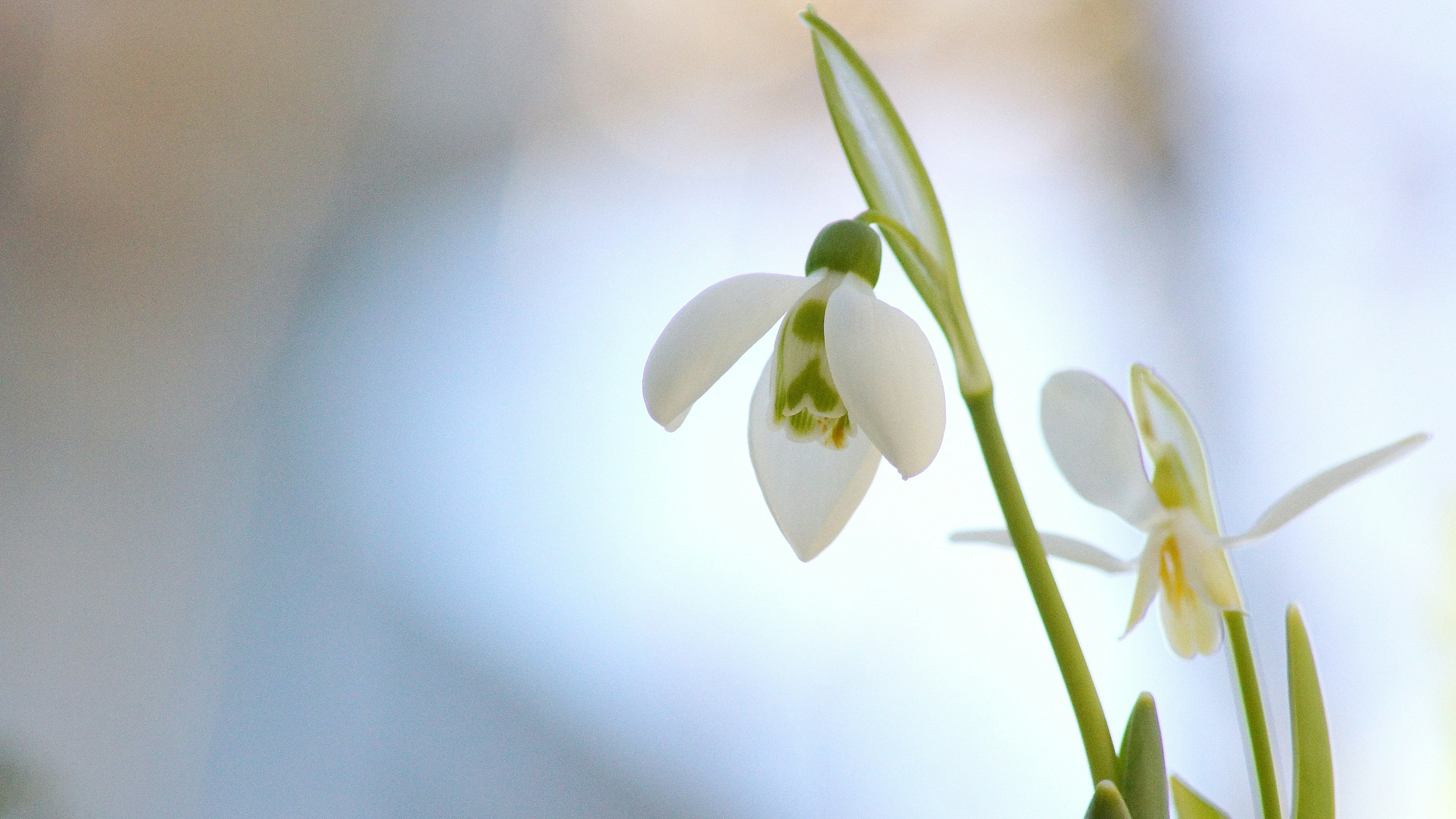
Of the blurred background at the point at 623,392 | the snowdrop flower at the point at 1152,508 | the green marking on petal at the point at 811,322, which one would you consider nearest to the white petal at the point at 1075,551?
the snowdrop flower at the point at 1152,508

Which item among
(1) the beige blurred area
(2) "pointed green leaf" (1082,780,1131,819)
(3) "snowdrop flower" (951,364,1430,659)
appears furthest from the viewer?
(1) the beige blurred area

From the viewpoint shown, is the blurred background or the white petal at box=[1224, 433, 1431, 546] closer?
the white petal at box=[1224, 433, 1431, 546]

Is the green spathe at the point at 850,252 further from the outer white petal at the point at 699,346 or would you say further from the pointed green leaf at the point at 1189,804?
the pointed green leaf at the point at 1189,804

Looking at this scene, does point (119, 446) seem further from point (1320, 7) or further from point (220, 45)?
point (1320, 7)

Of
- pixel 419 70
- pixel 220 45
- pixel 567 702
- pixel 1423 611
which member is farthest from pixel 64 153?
pixel 1423 611

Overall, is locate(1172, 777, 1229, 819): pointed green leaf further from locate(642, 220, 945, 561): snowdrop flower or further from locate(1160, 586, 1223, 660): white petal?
locate(642, 220, 945, 561): snowdrop flower

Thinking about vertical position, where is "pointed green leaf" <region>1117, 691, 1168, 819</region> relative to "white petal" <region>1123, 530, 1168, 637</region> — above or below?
below

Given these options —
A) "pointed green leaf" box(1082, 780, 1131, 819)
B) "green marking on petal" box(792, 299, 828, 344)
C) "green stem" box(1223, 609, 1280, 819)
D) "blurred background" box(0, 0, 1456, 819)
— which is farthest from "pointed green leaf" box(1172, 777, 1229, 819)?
"blurred background" box(0, 0, 1456, 819)
